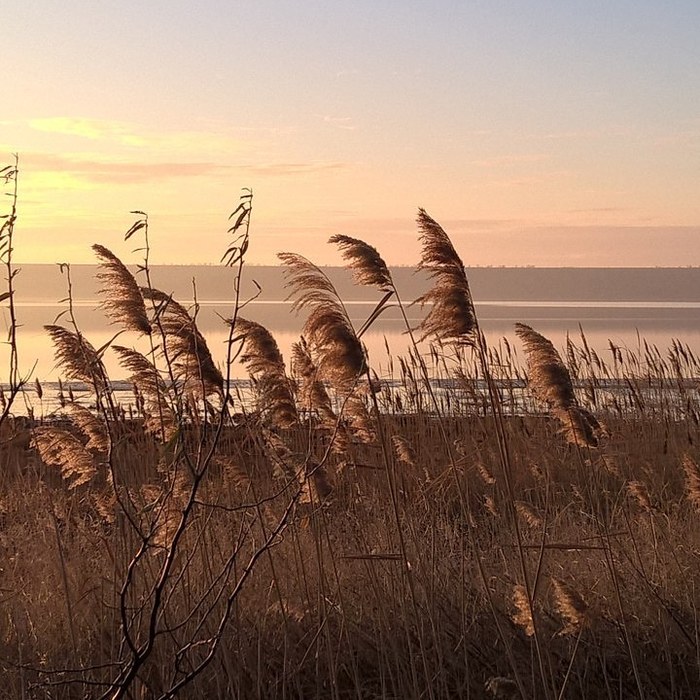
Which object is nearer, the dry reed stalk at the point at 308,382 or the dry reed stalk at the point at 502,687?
the dry reed stalk at the point at 502,687

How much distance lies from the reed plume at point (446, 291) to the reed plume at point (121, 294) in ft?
3.69

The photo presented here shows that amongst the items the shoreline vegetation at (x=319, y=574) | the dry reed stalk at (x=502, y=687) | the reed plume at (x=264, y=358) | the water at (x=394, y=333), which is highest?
the water at (x=394, y=333)

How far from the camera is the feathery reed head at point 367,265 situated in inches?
154

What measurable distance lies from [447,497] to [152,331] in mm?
5854

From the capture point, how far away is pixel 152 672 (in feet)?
14.3

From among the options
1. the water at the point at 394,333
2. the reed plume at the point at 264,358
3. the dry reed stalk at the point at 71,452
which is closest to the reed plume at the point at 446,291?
the reed plume at the point at 264,358

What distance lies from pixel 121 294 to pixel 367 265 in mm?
1003

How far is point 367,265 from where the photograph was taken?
3924 mm


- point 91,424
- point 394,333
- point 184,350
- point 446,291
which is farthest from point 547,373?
point 394,333

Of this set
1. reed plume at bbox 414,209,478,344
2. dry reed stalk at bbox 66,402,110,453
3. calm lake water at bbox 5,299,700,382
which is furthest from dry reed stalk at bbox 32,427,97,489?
calm lake water at bbox 5,299,700,382

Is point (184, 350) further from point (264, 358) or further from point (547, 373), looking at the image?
point (547, 373)

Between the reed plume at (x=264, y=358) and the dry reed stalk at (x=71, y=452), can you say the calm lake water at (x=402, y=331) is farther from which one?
the reed plume at (x=264, y=358)

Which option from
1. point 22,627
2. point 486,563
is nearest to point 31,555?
point 22,627

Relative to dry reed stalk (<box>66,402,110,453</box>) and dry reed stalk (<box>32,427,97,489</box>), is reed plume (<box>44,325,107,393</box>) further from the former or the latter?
dry reed stalk (<box>66,402,110,453</box>)
